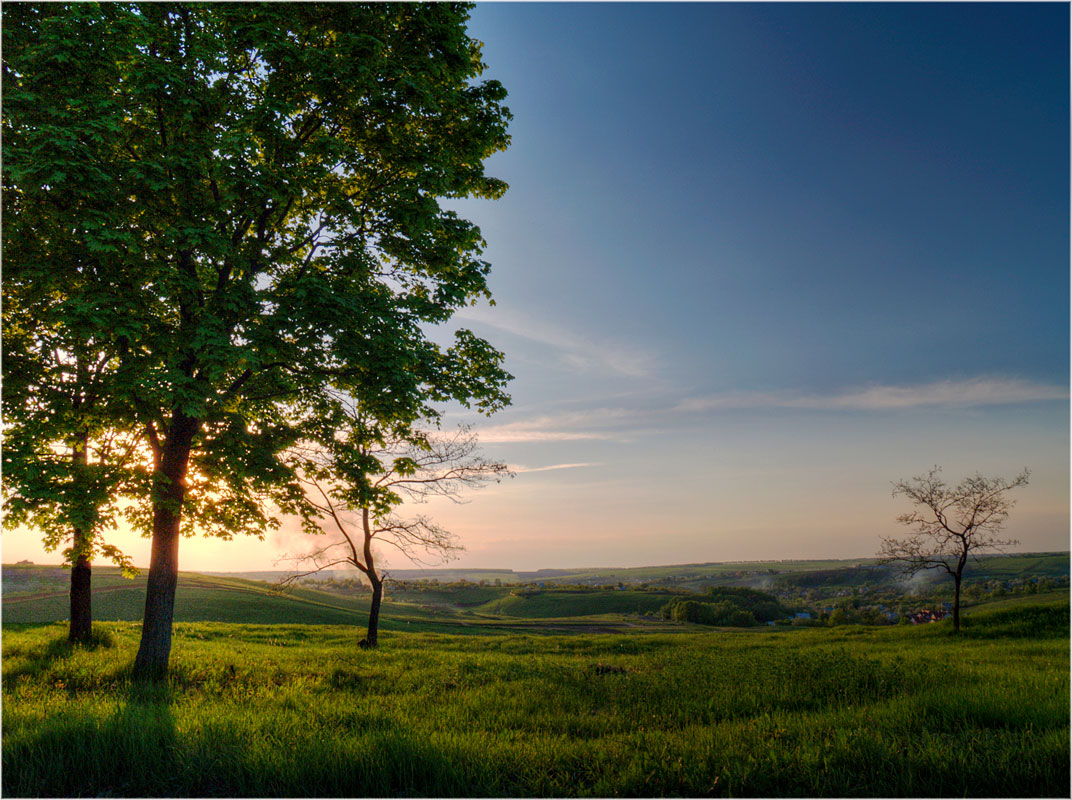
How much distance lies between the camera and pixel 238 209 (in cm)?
1134

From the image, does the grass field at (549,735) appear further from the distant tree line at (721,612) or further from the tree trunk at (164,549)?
the distant tree line at (721,612)

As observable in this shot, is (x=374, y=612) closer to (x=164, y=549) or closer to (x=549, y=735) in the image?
(x=164, y=549)

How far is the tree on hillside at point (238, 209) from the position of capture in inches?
379

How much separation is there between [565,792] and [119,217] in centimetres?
1186

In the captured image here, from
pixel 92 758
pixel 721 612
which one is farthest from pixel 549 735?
pixel 721 612

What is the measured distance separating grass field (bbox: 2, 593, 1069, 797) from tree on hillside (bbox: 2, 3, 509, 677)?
535 centimetres

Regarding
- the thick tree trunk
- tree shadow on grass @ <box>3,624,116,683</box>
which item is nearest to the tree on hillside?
tree shadow on grass @ <box>3,624,116,683</box>

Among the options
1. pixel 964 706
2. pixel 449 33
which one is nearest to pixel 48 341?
pixel 449 33

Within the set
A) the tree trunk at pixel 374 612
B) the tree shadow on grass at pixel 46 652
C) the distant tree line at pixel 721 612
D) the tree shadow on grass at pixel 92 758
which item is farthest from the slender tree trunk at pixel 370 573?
the distant tree line at pixel 721 612

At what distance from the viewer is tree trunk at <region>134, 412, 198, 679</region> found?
11.0 metres

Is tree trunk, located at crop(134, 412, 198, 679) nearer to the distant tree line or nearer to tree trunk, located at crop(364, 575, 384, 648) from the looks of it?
tree trunk, located at crop(364, 575, 384, 648)

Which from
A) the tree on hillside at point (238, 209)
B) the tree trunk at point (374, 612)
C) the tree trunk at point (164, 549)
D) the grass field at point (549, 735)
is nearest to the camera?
the grass field at point (549, 735)

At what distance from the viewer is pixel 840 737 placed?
222 inches

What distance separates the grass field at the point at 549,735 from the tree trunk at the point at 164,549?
66cm
